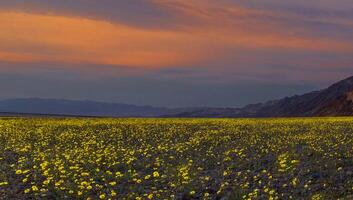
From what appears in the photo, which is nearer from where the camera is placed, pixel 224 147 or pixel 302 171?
pixel 302 171

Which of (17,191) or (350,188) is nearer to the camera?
(350,188)

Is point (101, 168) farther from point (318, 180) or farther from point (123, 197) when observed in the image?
point (318, 180)

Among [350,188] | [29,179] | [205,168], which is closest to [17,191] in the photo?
[29,179]

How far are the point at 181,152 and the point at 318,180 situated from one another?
31.0 feet

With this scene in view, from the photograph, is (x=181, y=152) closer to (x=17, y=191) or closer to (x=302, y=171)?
(x=302, y=171)

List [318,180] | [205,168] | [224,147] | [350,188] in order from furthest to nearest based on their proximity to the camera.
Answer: [224,147] → [205,168] → [318,180] → [350,188]

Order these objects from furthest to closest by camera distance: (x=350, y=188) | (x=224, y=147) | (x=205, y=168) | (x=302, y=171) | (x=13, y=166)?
(x=224, y=147) < (x=13, y=166) < (x=205, y=168) < (x=302, y=171) < (x=350, y=188)

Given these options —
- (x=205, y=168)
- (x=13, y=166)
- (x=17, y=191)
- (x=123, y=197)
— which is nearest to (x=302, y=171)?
(x=205, y=168)

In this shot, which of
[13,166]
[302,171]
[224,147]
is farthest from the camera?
[224,147]

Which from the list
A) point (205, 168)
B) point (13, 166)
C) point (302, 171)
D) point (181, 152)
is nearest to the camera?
point (302, 171)

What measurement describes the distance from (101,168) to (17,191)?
13.9ft

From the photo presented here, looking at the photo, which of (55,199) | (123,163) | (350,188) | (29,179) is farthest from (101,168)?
(350,188)

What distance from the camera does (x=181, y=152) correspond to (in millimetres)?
26141

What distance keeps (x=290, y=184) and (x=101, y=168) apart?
26.4 feet
